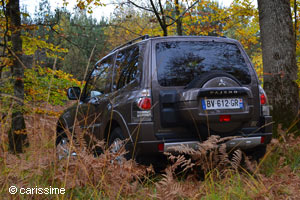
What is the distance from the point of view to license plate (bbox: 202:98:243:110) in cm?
383

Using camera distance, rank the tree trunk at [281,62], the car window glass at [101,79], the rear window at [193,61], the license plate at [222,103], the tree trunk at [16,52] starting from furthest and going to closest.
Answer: the tree trunk at [16,52]
the tree trunk at [281,62]
the car window glass at [101,79]
the rear window at [193,61]
the license plate at [222,103]

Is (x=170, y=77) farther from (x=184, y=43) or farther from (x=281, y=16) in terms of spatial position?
(x=281, y=16)

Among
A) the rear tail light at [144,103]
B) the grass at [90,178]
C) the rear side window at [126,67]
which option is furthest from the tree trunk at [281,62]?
the grass at [90,178]

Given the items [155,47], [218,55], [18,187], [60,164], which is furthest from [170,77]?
[18,187]

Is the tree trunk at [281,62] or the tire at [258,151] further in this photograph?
the tree trunk at [281,62]

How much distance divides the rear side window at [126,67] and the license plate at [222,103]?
0.98 metres

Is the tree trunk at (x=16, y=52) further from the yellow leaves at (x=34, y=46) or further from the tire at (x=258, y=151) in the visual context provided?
the tire at (x=258, y=151)

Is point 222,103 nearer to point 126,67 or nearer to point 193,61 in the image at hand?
point 193,61

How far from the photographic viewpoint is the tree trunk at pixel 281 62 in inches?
257

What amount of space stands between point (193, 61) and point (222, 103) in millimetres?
710

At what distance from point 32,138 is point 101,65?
8.93 feet

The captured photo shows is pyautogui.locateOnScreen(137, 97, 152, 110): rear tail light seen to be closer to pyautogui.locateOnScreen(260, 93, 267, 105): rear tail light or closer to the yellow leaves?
pyautogui.locateOnScreen(260, 93, 267, 105): rear tail light

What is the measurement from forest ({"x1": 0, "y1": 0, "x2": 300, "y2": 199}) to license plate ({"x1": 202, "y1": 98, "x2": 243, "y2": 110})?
0.55 m

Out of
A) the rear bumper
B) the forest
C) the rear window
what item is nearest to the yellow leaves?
the forest
